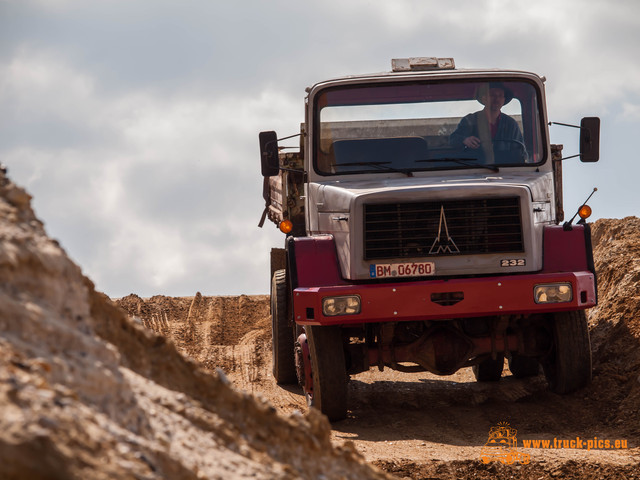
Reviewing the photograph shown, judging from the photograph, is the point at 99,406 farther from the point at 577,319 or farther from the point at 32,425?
the point at 577,319

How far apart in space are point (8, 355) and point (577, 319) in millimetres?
5917

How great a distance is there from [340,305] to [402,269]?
64cm

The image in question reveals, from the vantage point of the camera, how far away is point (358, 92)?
8.51 meters

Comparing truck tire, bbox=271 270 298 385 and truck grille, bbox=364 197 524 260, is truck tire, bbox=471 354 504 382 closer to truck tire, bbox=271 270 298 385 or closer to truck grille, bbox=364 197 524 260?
truck tire, bbox=271 270 298 385

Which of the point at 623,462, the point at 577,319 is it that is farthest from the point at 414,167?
the point at 623,462

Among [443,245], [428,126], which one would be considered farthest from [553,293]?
[428,126]

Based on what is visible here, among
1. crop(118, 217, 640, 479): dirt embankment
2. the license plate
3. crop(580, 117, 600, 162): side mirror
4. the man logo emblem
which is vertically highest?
crop(580, 117, 600, 162): side mirror

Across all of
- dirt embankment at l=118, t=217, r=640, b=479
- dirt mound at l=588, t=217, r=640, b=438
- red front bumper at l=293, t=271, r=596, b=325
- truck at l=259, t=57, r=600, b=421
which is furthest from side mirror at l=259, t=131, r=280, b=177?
dirt mound at l=588, t=217, r=640, b=438

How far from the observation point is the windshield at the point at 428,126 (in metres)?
8.24

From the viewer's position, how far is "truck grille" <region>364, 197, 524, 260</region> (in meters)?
7.52

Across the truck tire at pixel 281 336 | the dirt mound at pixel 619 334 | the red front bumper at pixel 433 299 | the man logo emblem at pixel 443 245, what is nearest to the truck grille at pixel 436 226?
the man logo emblem at pixel 443 245

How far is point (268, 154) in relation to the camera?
27.7 ft

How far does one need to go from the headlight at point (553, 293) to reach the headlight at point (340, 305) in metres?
1.47

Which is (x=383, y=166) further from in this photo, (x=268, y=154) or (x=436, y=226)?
(x=268, y=154)
